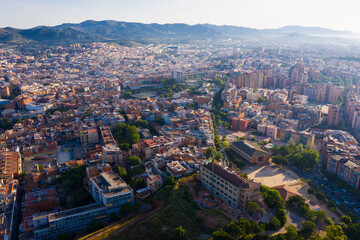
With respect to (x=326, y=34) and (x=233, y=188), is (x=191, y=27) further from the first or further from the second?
(x=233, y=188)

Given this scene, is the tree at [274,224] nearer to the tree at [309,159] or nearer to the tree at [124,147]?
the tree at [309,159]

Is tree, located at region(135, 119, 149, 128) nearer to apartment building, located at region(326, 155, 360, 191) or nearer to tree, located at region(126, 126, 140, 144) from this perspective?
tree, located at region(126, 126, 140, 144)

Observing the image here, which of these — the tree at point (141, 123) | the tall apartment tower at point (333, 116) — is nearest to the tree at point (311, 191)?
the tree at point (141, 123)

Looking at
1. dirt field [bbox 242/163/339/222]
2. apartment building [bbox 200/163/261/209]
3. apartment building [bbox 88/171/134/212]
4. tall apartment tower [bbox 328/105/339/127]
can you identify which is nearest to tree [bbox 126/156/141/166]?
apartment building [bbox 88/171/134/212]

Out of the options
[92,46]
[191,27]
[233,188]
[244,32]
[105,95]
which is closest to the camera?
[233,188]

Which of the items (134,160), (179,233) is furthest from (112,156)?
(179,233)

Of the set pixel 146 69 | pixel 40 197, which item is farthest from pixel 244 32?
pixel 40 197

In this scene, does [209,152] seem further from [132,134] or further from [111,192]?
[111,192]
